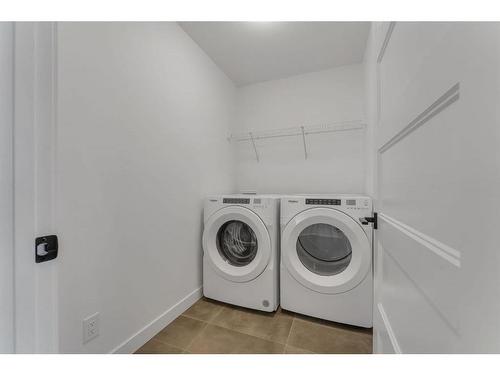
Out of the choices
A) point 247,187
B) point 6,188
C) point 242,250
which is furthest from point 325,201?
point 6,188

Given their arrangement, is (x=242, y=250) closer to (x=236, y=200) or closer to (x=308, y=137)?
(x=236, y=200)

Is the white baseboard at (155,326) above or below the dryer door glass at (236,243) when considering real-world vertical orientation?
below

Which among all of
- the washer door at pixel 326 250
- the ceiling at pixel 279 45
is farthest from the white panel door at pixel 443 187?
the ceiling at pixel 279 45

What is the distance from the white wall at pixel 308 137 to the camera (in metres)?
2.07

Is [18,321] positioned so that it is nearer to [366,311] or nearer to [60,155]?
[60,155]

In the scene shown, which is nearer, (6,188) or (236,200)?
(6,188)

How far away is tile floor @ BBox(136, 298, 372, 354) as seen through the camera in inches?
48.6

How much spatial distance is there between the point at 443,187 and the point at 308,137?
6.44ft

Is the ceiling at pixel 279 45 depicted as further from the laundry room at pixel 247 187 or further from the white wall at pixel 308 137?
the white wall at pixel 308 137

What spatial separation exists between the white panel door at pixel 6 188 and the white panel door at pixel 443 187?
1135mm

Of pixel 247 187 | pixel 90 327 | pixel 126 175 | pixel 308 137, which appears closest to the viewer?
pixel 90 327

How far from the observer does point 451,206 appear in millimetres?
350

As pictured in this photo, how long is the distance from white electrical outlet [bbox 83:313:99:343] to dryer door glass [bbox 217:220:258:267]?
0.91 metres

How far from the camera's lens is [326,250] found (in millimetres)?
1577
